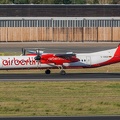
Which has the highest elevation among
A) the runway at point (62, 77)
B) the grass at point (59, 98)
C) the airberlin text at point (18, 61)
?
the airberlin text at point (18, 61)

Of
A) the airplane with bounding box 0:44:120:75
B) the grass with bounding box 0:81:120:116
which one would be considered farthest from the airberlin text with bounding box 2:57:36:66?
the grass with bounding box 0:81:120:116

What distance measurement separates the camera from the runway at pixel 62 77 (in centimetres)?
4628

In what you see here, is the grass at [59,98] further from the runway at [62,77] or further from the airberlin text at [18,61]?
the airberlin text at [18,61]

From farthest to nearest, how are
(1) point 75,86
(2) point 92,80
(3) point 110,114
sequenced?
(2) point 92,80 → (1) point 75,86 → (3) point 110,114

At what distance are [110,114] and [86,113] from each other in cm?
112

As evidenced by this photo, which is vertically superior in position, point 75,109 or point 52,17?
point 52,17

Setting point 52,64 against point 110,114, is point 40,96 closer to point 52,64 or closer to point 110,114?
point 110,114

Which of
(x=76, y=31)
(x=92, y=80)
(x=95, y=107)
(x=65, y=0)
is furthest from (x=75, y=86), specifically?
(x=65, y=0)

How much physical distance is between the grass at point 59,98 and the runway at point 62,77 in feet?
10.4

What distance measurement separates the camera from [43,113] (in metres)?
29.1

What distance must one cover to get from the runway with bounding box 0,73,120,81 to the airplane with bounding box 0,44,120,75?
975mm

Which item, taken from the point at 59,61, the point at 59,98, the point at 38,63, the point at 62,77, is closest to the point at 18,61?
the point at 38,63

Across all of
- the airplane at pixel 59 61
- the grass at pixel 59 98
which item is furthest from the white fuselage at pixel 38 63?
the grass at pixel 59 98

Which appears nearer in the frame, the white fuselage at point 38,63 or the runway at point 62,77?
the runway at point 62,77
